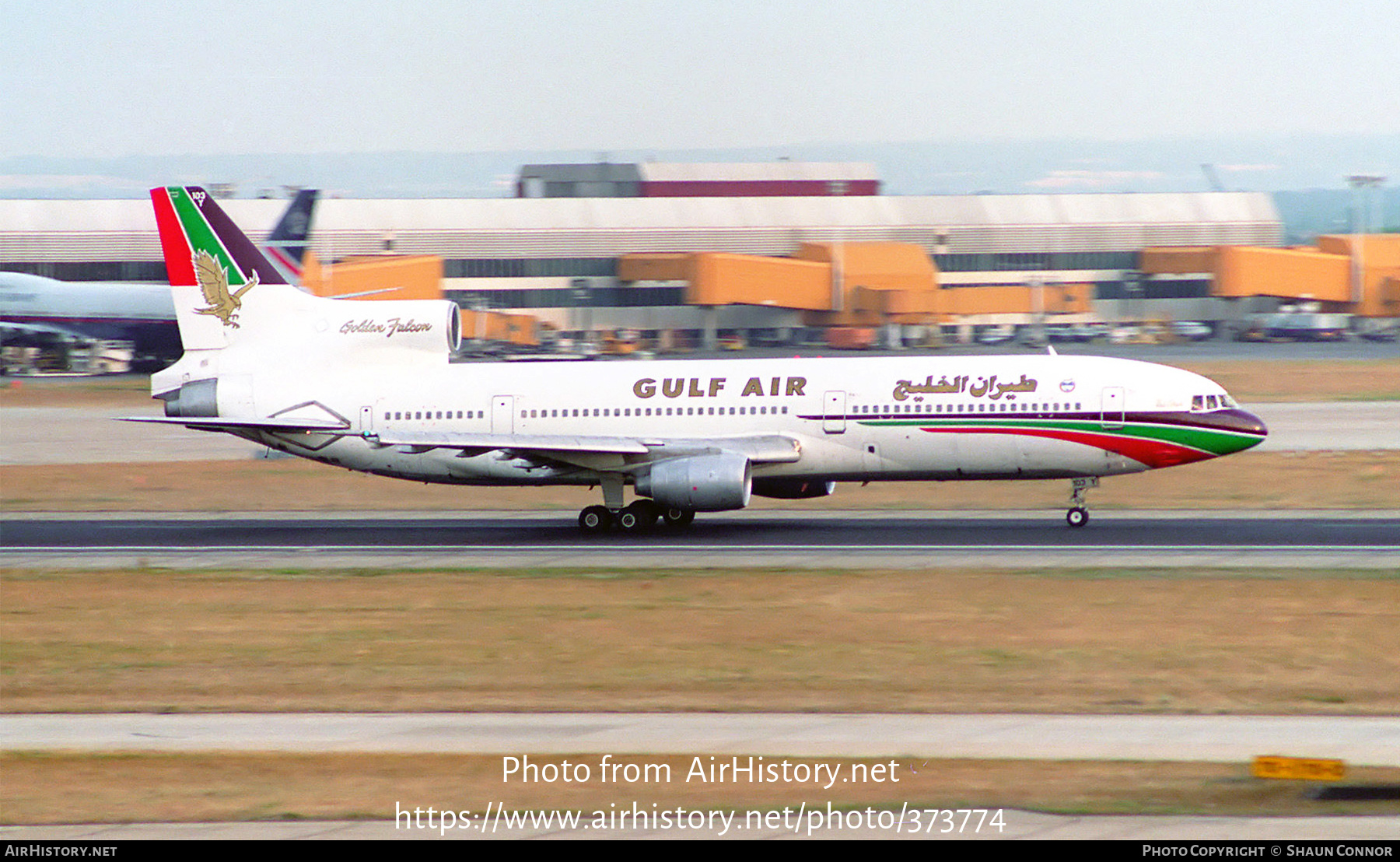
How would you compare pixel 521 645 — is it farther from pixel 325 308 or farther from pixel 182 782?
pixel 325 308

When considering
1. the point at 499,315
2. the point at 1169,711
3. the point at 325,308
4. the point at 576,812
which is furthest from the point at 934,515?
the point at 499,315

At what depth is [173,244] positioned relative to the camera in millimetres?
40875

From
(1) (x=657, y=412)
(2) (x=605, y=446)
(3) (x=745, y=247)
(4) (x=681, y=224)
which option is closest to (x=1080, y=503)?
(1) (x=657, y=412)

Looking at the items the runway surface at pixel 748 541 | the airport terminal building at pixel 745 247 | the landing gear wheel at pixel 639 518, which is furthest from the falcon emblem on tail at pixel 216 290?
the airport terminal building at pixel 745 247

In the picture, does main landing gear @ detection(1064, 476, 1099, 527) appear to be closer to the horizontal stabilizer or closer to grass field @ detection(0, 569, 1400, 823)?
grass field @ detection(0, 569, 1400, 823)

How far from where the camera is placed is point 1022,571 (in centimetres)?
3102

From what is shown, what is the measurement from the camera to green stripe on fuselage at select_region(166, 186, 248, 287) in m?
40.7

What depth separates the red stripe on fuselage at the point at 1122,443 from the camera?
36.5 metres

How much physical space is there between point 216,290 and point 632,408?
39.9ft

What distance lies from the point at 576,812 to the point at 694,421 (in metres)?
22.9

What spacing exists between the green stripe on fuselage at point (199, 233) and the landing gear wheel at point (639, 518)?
12467 mm

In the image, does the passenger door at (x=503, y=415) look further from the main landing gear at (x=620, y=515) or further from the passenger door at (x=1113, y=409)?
the passenger door at (x=1113, y=409)

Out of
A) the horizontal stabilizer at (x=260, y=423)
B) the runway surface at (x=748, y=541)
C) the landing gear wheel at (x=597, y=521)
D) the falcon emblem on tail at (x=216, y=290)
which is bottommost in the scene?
the runway surface at (x=748, y=541)

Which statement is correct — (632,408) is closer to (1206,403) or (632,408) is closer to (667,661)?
(1206,403)
